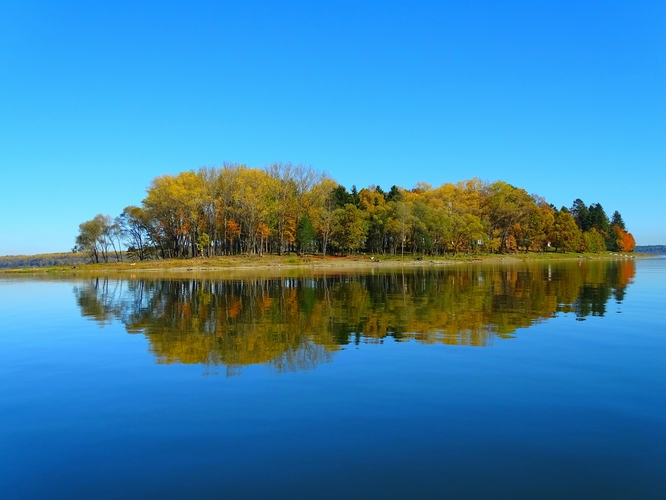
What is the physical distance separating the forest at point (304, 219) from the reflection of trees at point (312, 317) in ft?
172

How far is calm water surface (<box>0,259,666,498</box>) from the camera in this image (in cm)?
631

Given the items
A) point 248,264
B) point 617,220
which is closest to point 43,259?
point 248,264

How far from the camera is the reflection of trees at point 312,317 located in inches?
569

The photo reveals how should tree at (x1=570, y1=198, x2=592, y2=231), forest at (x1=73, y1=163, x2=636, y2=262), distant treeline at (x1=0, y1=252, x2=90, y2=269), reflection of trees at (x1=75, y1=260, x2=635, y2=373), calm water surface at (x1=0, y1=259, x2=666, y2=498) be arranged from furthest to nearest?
tree at (x1=570, y1=198, x2=592, y2=231), distant treeline at (x1=0, y1=252, x2=90, y2=269), forest at (x1=73, y1=163, x2=636, y2=262), reflection of trees at (x1=75, y1=260, x2=635, y2=373), calm water surface at (x1=0, y1=259, x2=666, y2=498)

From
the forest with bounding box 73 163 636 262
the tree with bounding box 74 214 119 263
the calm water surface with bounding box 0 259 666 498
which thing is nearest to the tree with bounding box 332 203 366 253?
the forest with bounding box 73 163 636 262

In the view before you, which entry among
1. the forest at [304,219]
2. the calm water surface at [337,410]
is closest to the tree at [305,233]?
the forest at [304,219]

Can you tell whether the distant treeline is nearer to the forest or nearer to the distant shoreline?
the forest

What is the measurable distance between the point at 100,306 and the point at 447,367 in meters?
21.5

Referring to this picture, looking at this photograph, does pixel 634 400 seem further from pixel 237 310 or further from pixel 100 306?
pixel 100 306

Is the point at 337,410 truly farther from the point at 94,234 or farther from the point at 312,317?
the point at 94,234

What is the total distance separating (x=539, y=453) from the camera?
6.95 meters

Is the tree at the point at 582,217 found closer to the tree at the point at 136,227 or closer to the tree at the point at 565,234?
the tree at the point at 565,234

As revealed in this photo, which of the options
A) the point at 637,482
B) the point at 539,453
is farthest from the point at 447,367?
the point at 637,482

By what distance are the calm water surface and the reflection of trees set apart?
0.17 metres
